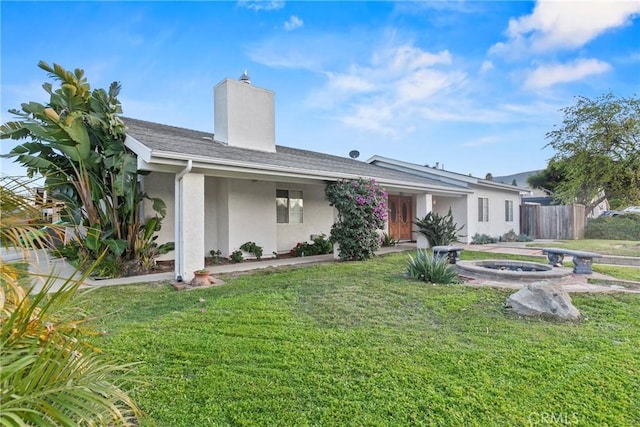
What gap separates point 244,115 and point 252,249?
203 inches

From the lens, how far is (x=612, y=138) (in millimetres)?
21531

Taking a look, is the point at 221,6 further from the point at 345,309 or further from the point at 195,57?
the point at 345,309

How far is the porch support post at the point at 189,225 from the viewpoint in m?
7.57

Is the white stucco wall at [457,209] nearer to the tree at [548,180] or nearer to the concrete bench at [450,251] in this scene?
the concrete bench at [450,251]

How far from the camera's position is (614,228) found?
20078mm

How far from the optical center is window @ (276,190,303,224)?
1246cm

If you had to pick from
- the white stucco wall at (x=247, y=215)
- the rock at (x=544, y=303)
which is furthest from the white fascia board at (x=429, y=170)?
the rock at (x=544, y=303)

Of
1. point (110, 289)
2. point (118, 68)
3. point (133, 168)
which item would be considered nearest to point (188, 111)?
point (118, 68)

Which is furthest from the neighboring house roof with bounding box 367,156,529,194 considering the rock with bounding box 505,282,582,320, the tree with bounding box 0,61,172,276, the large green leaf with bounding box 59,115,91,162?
the large green leaf with bounding box 59,115,91,162

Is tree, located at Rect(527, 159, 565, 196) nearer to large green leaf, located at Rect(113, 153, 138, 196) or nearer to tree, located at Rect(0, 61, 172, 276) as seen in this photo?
large green leaf, located at Rect(113, 153, 138, 196)

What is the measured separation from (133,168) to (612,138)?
1125 inches

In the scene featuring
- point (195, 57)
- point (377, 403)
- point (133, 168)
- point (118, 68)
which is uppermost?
point (195, 57)

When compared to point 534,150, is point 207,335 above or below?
below

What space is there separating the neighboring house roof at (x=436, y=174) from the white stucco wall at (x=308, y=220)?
20.4 ft
